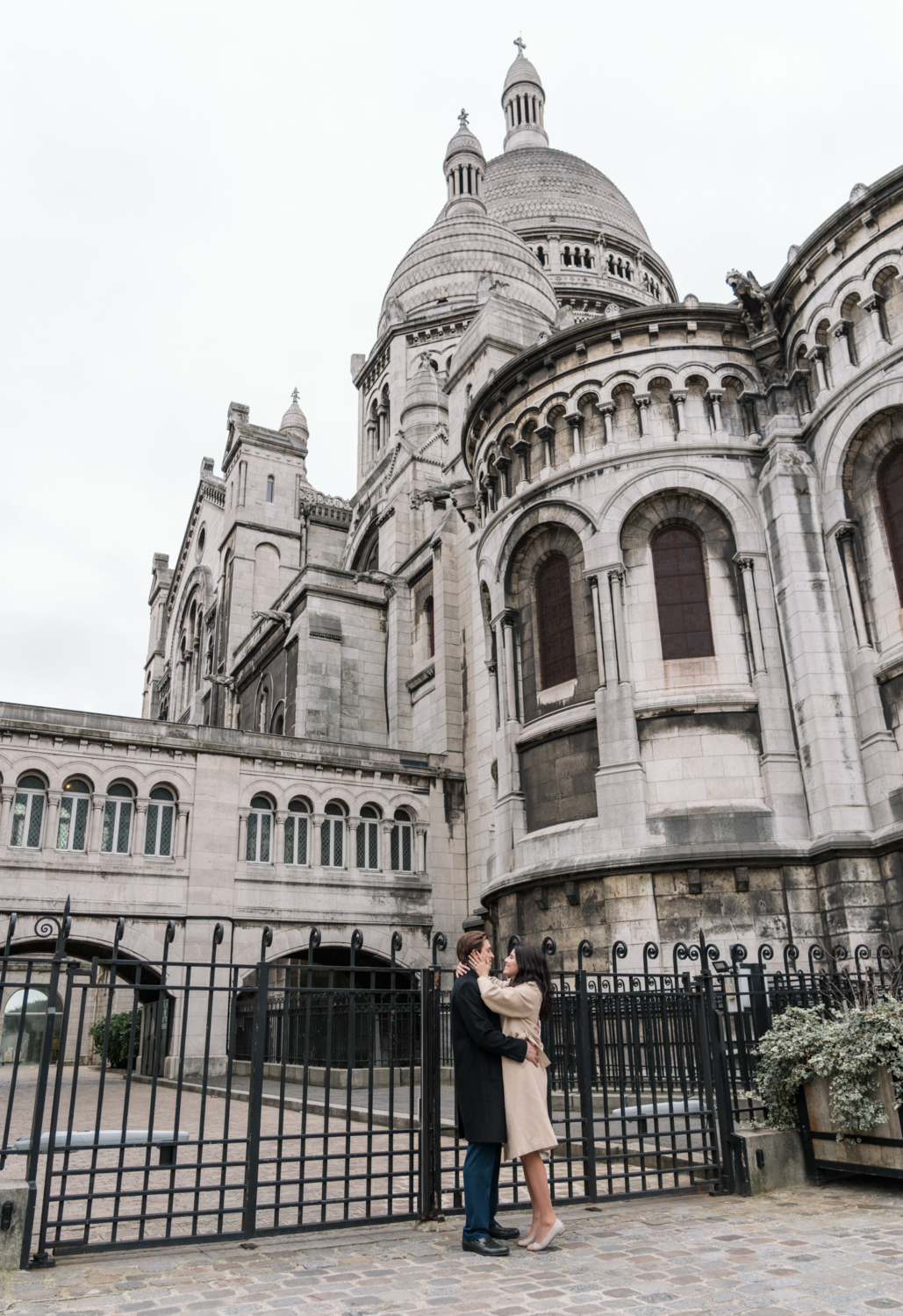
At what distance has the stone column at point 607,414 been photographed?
842 inches

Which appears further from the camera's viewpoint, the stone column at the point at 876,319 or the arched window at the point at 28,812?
the arched window at the point at 28,812

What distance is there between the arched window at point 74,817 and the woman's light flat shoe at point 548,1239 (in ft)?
60.5

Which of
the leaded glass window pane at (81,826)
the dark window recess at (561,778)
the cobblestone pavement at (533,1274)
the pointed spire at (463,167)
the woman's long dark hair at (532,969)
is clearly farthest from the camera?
the pointed spire at (463,167)

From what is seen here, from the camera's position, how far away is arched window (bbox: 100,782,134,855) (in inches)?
925

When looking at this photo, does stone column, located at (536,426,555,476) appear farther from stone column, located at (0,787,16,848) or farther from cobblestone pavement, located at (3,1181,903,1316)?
cobblestone pavement, located at (3,1181,903,1316)

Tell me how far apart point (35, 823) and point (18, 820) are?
363 mm

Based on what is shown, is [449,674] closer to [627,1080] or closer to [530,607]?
[530,607]

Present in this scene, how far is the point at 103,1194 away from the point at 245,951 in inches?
704

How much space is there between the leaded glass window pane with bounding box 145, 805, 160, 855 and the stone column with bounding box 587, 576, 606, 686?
37.5ft

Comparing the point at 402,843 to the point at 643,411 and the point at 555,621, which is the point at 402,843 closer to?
the point at 555,621

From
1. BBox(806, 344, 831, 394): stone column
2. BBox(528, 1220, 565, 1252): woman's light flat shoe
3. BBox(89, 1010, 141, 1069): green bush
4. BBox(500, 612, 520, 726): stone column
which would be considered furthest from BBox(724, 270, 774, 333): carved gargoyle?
BBox(89, 1010, 141, 1069): green bush

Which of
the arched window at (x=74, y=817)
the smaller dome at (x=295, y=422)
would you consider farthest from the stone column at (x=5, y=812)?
the smaller dome at (x=295, y=422)

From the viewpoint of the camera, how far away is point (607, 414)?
21.5 meters

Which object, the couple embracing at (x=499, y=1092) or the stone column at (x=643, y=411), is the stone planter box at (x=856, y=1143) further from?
the stone column at (x=643, y=411)
